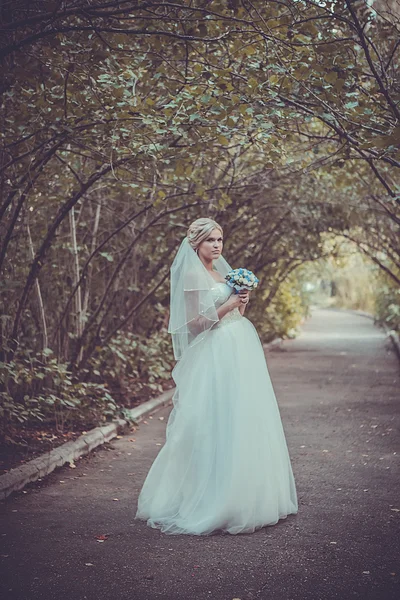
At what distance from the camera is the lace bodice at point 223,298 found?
5.55 m

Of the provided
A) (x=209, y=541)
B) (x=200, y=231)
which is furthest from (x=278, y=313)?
(x=209, y=541)

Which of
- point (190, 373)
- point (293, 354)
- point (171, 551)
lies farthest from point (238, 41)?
point (293, 354)

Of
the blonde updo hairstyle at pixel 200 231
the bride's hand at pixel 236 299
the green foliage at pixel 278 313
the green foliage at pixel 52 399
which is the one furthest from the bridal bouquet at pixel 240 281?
the green foliage at pixel 278 313

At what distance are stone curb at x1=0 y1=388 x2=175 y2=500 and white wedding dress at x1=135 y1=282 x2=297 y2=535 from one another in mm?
1350

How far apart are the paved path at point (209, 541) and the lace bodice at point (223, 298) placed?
5.16 feet

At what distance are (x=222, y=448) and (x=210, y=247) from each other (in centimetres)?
153

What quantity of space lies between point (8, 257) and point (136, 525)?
4.47 metres

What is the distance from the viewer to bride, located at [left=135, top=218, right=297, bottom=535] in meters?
5.11

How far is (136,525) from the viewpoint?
524cm

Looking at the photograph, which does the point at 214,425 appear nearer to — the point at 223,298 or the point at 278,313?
the point at 223,298

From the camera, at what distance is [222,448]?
5266 mm

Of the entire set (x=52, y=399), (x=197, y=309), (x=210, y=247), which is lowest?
(x=52, y=399)

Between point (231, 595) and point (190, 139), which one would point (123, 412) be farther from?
point (231, 595)

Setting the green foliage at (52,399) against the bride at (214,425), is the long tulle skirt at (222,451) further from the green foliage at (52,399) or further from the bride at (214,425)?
the green foliage at (52,399)
